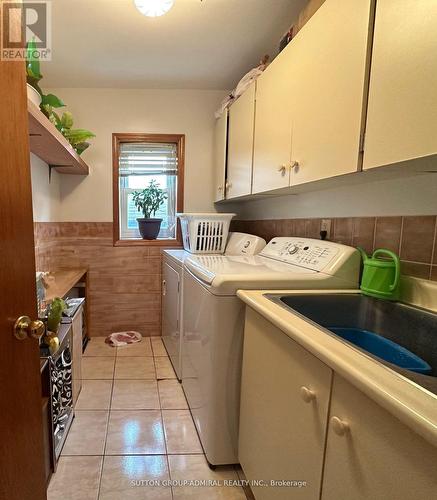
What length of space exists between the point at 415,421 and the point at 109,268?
2.95 meters

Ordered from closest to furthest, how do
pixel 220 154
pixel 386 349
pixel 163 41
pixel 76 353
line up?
1. pixel 386 349
2. pixel 76 353
3. pixel 163 41
4. pixel 220 154

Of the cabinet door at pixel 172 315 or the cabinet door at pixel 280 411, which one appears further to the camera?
the cabinet door at pixel 172 315

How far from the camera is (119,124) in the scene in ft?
9.73

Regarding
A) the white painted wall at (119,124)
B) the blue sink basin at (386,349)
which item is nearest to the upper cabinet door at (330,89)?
the blue sink basin at (386,349)

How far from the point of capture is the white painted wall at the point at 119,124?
2912mm

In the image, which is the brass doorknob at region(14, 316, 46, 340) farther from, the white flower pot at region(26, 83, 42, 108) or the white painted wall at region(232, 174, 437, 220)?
the white painted wall at region(232, 174, 437, 220)

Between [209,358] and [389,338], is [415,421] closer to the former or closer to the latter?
[389,338]

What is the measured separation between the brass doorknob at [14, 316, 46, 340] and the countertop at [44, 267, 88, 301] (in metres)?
0.93

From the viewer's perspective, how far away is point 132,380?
7.48 feet

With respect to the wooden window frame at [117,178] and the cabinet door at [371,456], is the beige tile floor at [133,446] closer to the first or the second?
the cabinet door at [371,456]

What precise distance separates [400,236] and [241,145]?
135cm

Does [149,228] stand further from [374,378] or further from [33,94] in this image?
[374,378]

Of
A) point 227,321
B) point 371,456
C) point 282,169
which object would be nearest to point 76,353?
point 227,321

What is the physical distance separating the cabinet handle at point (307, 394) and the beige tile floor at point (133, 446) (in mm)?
863
